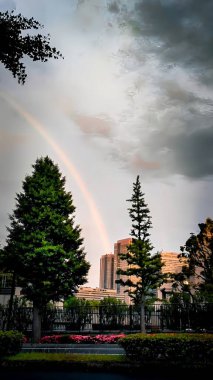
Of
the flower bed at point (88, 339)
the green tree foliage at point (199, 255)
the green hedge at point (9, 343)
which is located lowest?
the flower bed at point (88, 339)

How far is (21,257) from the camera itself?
81.5 feet

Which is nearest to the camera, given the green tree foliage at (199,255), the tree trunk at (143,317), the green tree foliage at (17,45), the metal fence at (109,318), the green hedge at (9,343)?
the green tree foliage at (17,45)

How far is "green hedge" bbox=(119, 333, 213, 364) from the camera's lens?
12430mm

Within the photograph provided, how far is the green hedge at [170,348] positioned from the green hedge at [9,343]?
205 inches

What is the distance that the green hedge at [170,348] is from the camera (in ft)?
40.8

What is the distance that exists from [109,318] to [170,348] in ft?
47.4

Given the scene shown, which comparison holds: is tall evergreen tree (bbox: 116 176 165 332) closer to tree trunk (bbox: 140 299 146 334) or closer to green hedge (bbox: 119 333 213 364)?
tree trunk (bbox: 140 299 146 334)

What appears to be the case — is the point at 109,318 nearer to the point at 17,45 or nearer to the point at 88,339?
the point at 88,339

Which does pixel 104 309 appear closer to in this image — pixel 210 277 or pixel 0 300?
pixel 210 277

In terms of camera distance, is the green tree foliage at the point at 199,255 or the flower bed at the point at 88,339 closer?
the flower bed at the point at 88,339

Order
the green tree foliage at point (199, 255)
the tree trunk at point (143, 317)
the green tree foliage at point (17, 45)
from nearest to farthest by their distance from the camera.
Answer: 1. the green tree foliage at point (17, 45)
2. the tree trunk at point (143, 317)
3. the green tree foliage at point (199, 255)

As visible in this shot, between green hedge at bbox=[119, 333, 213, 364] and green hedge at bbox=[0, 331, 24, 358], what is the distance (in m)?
5.22

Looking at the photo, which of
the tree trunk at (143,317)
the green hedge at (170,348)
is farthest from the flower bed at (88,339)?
the green hedge at (170,348)

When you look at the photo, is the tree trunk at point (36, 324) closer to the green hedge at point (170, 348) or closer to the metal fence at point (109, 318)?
the metal fence at point (109, 318)
